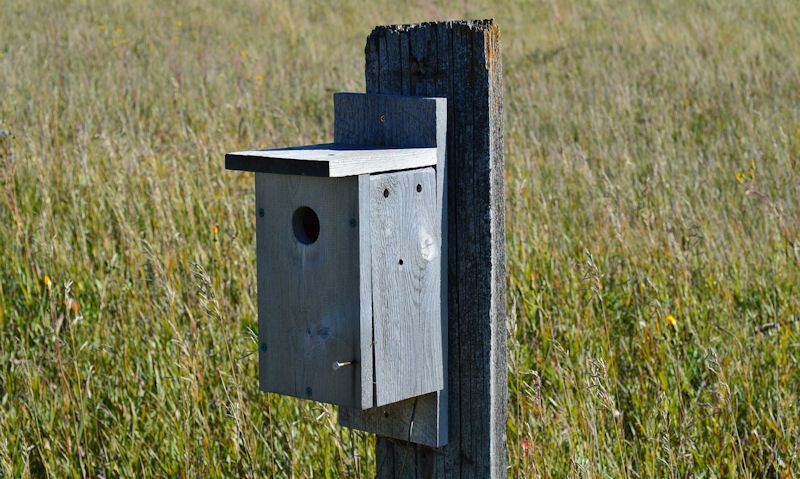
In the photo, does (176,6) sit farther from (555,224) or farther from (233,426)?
(233,426)

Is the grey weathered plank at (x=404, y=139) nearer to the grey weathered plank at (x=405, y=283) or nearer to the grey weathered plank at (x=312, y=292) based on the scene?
the grey weathered plank at (x=405, y=283)

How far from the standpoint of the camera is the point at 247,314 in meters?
3.35

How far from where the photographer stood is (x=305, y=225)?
1.87 m

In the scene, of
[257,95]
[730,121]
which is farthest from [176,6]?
[730,121]

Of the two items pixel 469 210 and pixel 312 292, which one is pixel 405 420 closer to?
pixel 312 292

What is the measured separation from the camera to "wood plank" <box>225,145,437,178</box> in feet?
5.44

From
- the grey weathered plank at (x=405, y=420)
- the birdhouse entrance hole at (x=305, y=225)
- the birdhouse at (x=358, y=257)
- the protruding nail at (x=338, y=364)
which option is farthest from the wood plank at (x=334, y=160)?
the grey weathered plank at (x=405, y=420)

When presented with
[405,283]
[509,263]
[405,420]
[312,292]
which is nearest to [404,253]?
[405,283]

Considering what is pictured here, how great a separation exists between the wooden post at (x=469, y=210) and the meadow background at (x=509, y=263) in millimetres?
295

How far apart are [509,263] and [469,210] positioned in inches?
76.6

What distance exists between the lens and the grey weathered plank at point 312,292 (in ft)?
5.68

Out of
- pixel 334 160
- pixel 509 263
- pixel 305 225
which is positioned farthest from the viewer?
pixel 509 263

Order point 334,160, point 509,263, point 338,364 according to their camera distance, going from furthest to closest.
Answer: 1. point 509,263
2. point 338,364
3. point 334,160

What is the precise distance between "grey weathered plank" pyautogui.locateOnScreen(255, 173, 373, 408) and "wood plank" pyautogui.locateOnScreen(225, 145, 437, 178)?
1.6 inches
